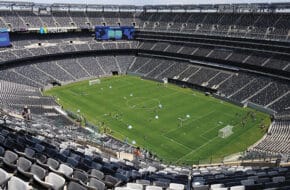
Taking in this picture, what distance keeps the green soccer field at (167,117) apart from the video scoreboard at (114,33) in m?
24.7

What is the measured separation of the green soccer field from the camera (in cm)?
4500

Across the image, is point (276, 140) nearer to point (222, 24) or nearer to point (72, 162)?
point (72, 162)

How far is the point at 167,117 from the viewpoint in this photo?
56219 mm

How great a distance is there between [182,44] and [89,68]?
2601 centimetres

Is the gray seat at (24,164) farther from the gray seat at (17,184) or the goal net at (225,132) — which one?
the goal net at (225,132)

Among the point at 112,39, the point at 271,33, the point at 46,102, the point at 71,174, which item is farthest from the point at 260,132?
the point at 112,39

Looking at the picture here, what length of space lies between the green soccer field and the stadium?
0.21 m

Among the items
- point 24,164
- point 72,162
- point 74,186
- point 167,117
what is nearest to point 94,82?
point 167,117

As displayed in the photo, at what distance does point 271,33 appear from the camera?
231 ft

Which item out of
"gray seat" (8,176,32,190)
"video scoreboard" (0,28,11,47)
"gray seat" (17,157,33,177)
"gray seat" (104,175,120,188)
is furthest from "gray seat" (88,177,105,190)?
"video scoreboard" (0,28,11,47)

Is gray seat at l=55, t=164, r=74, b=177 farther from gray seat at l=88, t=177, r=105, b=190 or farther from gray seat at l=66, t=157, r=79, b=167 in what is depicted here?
gray seat at l=66, t=157, r=79, b=167

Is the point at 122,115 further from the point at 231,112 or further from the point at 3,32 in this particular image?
the point at 3,32

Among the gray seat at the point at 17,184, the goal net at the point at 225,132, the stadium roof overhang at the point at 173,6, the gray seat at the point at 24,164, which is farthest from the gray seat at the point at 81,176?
the stadium roof overhang at the point at 173,6

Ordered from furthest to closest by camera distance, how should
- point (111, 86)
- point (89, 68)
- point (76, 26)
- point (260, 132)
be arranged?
point (76, 26) → point (89, 68) → point (111, 86) → point (260, 132)
